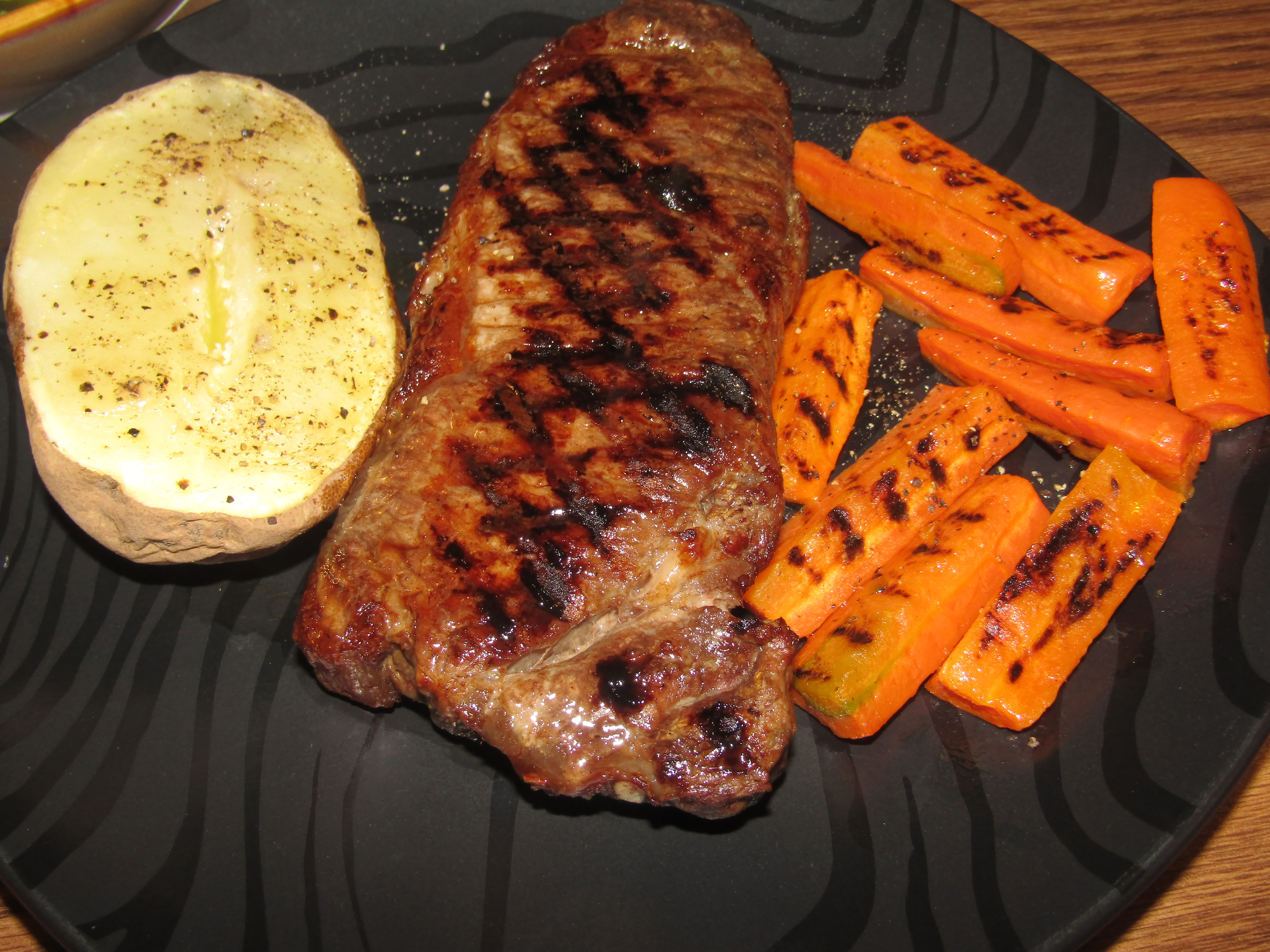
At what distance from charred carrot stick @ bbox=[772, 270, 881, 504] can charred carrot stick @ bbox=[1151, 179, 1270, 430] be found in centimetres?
103

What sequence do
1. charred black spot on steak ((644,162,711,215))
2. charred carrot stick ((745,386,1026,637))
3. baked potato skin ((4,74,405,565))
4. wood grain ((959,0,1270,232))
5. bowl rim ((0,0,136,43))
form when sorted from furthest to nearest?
1. wood grain ((959,0,1270,232))
2. bowl rim ((0,0,136,43))
3. charred black spot on steak ((644,162,711,215))
4. charred carrot stick ((745,386,1026,637))
5. baked potato skin ((4,74,405,565))

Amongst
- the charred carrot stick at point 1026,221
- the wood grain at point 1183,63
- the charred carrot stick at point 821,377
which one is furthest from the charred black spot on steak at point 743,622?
the wood grain at point 1183,63

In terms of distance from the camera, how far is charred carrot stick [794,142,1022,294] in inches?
136

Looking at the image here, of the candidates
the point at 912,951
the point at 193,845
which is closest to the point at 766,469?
the point at 912,951

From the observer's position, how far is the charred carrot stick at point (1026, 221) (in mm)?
3424

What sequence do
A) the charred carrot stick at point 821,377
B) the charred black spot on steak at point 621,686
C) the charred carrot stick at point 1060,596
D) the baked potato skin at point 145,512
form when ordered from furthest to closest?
1. the charred carrot stick at point 821,377
2. the charred carrot stick at point 1060,596
3. the baked potato skin at point 145,512
4. the charred black spot on steak at point 621,686

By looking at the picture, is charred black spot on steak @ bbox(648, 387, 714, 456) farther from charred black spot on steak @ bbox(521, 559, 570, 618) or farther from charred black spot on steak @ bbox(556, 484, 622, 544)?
charred black spot on steak @ bbox(521, 559, 570, 618)

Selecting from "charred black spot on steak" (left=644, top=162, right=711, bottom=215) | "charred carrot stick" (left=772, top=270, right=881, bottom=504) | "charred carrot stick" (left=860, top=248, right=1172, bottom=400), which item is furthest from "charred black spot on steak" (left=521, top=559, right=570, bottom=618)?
"charred carrot stick" (left=860, top=248, right=1172, bottom=400)

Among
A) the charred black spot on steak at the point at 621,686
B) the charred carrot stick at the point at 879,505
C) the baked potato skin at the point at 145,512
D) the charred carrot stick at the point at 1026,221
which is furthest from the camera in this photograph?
the charred carrot stick at the point at 1026,221

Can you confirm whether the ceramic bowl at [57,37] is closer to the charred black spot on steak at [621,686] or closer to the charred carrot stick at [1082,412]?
the charred black spot on steak at [621,686]

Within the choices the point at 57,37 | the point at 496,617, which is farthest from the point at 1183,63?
the point at 57,37

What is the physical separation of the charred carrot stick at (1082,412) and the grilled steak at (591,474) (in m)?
0.72

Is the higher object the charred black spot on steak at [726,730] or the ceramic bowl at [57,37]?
the ceramic bowl at [57,37]

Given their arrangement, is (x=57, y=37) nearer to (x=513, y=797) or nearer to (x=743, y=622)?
(x=513, y=797)
